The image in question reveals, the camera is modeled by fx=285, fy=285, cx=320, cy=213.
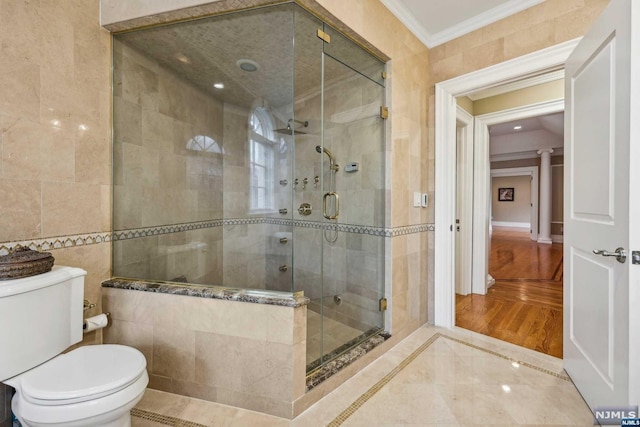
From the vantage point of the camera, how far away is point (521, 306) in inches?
117

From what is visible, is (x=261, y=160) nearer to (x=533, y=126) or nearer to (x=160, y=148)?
(x=160, y=148)

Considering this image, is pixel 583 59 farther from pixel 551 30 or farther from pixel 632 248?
pixel 632 248

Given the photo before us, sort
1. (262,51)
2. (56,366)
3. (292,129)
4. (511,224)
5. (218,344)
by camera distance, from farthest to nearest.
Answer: (511,224) < (292,129) < (262,51) < (218,344) < (56,366)

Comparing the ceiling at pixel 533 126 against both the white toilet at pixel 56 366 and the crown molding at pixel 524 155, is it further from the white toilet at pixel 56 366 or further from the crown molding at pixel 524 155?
the white toilet at pixel 56 366

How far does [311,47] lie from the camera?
179cm

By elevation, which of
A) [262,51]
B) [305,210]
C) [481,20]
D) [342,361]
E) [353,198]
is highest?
[481,20]

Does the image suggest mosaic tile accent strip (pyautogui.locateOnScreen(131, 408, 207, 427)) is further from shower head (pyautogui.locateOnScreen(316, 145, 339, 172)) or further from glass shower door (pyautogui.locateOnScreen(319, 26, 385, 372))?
shower head (pyautogui.locateOnScreen(316, 145, 339, 172))

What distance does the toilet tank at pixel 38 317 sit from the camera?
44.6 inches

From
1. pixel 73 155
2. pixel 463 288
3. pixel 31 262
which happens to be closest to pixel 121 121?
pixel 73 155

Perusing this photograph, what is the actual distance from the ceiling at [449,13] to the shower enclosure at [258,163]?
1.58ft

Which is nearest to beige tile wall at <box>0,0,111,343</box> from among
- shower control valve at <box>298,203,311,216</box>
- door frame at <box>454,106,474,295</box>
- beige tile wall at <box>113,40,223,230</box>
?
beige tile wall at <box>113,40,223,230</box>

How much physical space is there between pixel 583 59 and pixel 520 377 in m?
1.90

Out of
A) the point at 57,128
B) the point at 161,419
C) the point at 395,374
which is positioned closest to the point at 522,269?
the point at 395,374

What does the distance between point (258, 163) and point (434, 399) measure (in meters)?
2.22
